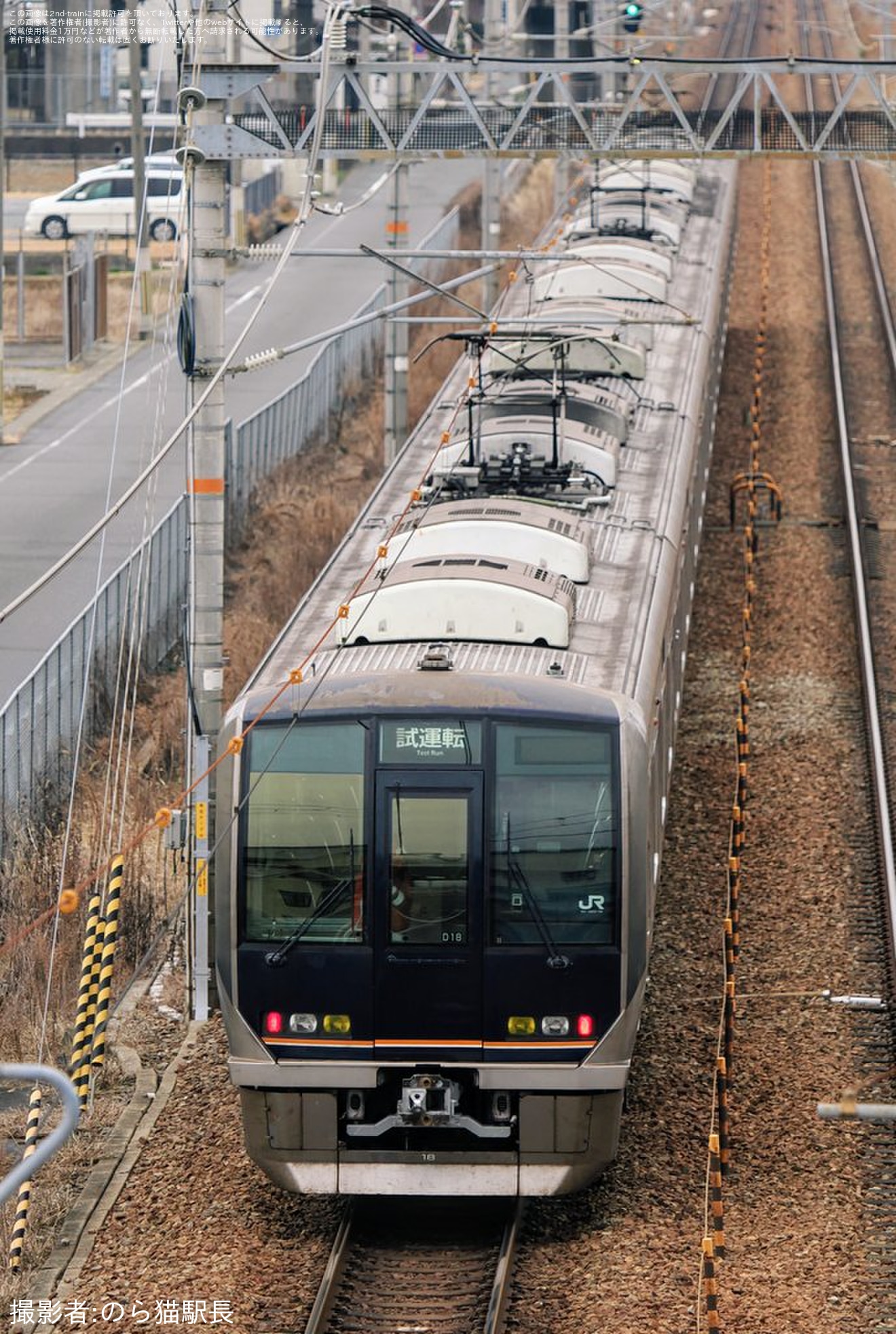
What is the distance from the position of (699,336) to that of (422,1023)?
12.7m

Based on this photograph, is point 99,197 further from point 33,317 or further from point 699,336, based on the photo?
point 699,336

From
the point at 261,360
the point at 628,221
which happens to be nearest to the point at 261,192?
the point at 628,221

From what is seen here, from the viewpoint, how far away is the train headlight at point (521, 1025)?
10.4 meters

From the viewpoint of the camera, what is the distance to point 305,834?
10.4m

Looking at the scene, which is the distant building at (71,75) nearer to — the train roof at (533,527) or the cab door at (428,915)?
the train roof at (533,527)

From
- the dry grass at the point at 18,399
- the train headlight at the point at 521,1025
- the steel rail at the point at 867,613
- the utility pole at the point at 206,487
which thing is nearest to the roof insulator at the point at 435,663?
the train headlight at the point at 521,1025

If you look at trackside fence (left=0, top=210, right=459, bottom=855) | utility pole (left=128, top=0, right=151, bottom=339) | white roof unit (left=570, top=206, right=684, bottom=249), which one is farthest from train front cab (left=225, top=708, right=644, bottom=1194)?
utility pole (left=128, top=0, right=151, bottom=339)

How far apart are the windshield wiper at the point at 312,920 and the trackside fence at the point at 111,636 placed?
3.85 metres

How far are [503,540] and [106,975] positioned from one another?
11.0 feet

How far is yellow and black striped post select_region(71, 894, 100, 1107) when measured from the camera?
12391 mm

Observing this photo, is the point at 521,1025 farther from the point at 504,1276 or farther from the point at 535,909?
the point at 504,1276

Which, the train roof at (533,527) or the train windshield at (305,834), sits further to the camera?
the train roof at (533,527)

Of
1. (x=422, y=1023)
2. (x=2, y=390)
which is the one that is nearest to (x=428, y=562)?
(x=422, y=1023)

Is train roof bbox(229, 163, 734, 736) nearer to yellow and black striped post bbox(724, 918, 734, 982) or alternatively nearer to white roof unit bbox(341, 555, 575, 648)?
white roof unit bbox(341, 555, 575, 648)
